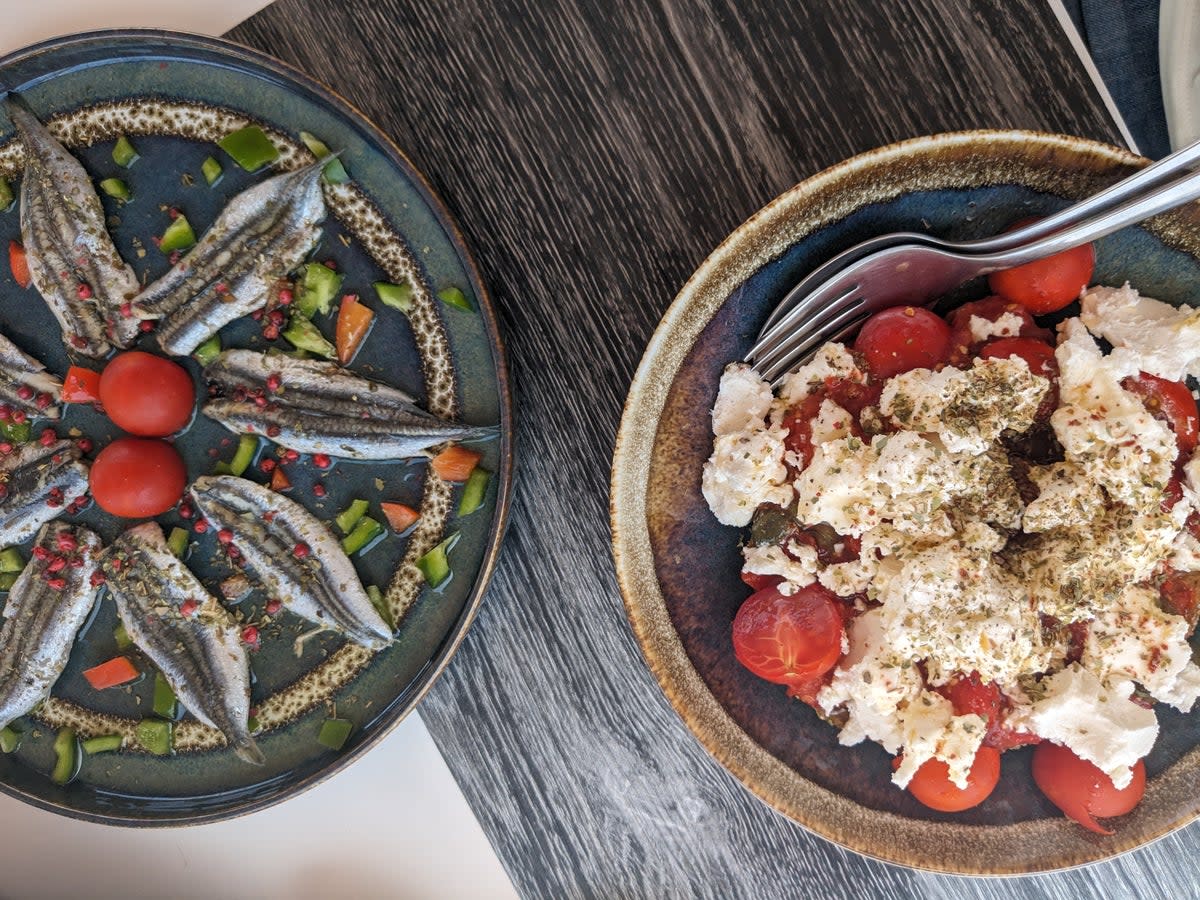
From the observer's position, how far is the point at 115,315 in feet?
5.74

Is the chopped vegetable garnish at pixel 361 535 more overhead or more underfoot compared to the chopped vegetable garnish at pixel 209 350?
more underfoot

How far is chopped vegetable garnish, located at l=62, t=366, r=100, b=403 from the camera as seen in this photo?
5.81 ft

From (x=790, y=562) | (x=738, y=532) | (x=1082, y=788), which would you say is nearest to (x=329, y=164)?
(x=738, y=532)

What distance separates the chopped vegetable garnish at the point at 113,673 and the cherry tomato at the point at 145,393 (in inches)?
21.4

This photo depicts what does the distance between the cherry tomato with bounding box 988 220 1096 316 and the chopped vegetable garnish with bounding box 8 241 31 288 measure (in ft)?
6.85

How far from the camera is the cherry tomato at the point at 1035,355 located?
145 cm

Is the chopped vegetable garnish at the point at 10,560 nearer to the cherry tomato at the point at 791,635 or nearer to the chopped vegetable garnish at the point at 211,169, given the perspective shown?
the chopped vegetable garnish at the point at 211,169

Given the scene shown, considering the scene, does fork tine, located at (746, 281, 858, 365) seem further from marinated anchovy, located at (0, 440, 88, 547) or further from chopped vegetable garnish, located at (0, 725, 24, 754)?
chopped vegetable garnish, located at (0, 725, 24, 754)

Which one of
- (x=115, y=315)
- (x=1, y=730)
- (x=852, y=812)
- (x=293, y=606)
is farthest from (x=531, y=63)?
(x=1, y=730)

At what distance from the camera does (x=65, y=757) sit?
1856mm

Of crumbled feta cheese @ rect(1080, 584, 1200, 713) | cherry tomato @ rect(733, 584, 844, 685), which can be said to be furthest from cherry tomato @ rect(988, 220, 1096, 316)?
cherry tomato @ rect(733, 584, 844, 685)

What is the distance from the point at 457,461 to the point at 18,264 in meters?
1.10

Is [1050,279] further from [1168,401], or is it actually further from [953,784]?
[953,784]

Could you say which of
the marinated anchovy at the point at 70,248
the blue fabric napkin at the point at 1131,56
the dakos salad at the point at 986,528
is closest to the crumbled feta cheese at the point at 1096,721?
the dakos salad at the point at 986,528
